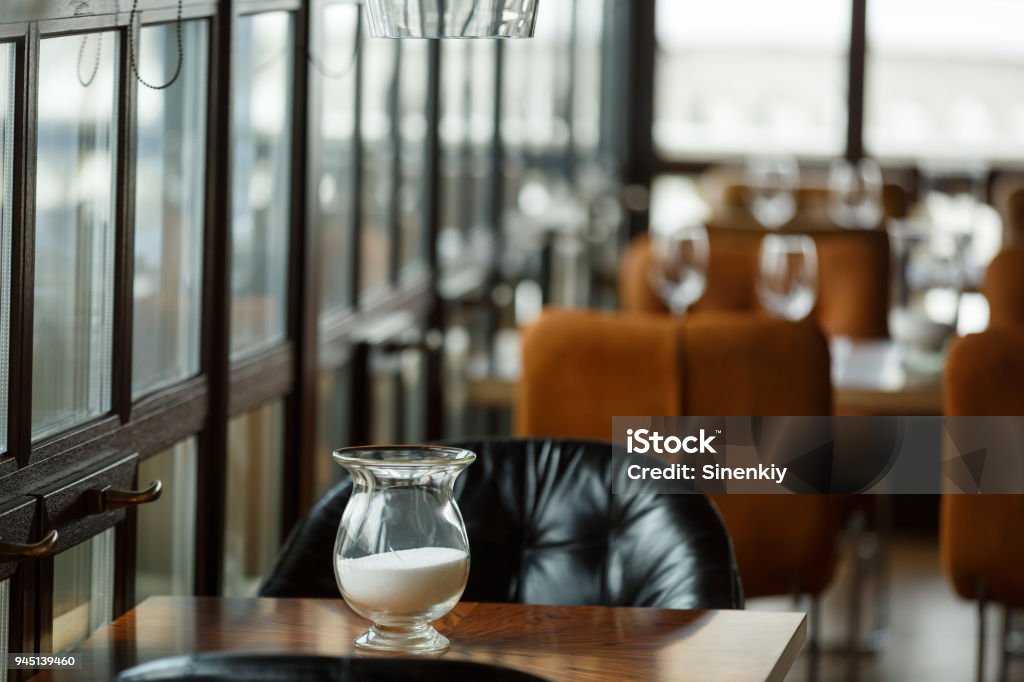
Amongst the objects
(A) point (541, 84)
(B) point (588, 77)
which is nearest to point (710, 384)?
(A) point (541, 84)

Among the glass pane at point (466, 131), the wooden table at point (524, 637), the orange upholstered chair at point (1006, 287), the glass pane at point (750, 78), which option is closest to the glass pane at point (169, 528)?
the wooden table at point (524, 637)

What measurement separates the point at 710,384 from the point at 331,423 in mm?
870

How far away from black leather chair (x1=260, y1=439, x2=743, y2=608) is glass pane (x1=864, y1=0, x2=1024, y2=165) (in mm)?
5801

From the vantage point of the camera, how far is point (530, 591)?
1999 millimetres

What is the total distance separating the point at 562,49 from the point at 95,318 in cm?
434

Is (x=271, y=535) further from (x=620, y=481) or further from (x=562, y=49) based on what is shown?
(x=562, y=49)

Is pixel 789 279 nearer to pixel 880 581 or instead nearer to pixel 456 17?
pixel 880 581

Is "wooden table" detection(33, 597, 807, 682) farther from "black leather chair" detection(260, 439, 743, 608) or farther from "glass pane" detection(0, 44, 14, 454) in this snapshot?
"glass pane" detection(0, 44, 14, 454)

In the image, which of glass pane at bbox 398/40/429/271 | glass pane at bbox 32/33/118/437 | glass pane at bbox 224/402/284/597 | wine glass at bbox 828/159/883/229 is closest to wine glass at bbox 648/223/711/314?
glass pane at bbox 398/40/429/271

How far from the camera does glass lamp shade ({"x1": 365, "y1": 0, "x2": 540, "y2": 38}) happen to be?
5.19ft

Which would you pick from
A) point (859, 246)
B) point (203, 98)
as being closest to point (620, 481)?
point (203, 98)

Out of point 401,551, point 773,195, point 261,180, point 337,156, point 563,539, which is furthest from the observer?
point 773,195

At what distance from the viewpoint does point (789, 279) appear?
11.3 ft

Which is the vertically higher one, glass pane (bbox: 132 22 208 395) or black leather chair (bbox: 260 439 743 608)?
glass pane (bbox: 132 22 208 395)
